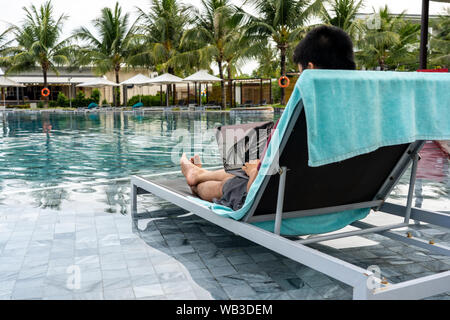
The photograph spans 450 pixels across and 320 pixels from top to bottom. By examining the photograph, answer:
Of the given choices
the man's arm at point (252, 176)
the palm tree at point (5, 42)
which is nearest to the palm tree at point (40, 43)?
the palm tree at point (5, 42)

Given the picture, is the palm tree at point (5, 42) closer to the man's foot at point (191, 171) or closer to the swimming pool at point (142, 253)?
the swimming pool at point (142, 253)

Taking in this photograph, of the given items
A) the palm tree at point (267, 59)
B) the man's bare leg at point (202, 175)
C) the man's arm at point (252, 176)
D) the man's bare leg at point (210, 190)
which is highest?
the palm tree at point (267, 59)

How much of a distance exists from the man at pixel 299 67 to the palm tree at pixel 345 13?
2562 centimetres

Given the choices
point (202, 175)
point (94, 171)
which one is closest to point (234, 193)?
point (202, 175)

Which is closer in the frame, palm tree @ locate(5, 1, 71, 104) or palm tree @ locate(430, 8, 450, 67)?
palm tree @ locate(430, 8, 450, 67)

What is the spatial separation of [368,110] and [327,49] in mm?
404

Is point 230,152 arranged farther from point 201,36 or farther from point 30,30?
point 30,30

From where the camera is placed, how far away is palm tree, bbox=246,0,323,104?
86.0ft

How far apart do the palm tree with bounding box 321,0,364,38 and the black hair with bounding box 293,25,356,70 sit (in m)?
26.2

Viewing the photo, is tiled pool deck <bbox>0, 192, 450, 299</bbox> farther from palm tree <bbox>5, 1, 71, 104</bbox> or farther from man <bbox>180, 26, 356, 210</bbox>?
palm tree <bbox>5, 1, 71, 104</bbox>

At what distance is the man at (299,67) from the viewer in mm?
2281

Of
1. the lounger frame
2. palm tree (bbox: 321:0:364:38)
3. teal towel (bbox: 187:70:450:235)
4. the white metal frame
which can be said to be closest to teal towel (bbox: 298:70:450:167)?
teal towel (bbox: 187:70:450:235)

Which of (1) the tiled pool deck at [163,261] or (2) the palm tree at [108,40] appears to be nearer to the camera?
(1) the tiled pool deck at [163,261]

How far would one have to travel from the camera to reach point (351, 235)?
260cm
